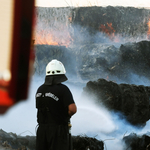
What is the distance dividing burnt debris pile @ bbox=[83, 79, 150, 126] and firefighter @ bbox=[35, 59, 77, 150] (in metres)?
2.08

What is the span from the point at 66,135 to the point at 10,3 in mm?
2825

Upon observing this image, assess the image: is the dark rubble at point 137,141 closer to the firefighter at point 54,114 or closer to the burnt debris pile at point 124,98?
the burnt debris pile at point 124,98

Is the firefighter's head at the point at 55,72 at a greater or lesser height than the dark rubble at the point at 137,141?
greater

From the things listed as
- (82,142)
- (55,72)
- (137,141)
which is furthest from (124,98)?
(55,72)

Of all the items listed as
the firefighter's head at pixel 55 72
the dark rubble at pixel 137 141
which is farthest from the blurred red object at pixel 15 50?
the dark rubble at pixel 137 141

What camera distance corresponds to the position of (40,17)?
18.1 ft

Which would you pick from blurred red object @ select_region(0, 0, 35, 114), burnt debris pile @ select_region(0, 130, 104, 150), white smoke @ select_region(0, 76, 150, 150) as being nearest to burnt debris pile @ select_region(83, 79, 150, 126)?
white smoke @ select_region(0, 76, 150, 150)

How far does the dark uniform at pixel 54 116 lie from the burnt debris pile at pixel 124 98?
208 cm

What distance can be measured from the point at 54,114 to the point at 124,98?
243 cm

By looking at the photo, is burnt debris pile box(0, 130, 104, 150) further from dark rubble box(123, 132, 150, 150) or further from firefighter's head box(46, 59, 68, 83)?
firefighter's head box(46, 59, 68, 83)

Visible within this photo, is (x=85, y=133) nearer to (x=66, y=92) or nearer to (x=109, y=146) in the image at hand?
(x=109, y=146)

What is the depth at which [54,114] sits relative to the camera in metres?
3.18

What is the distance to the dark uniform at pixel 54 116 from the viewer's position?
316 centimetres

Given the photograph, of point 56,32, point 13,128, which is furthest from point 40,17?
point 13,128
